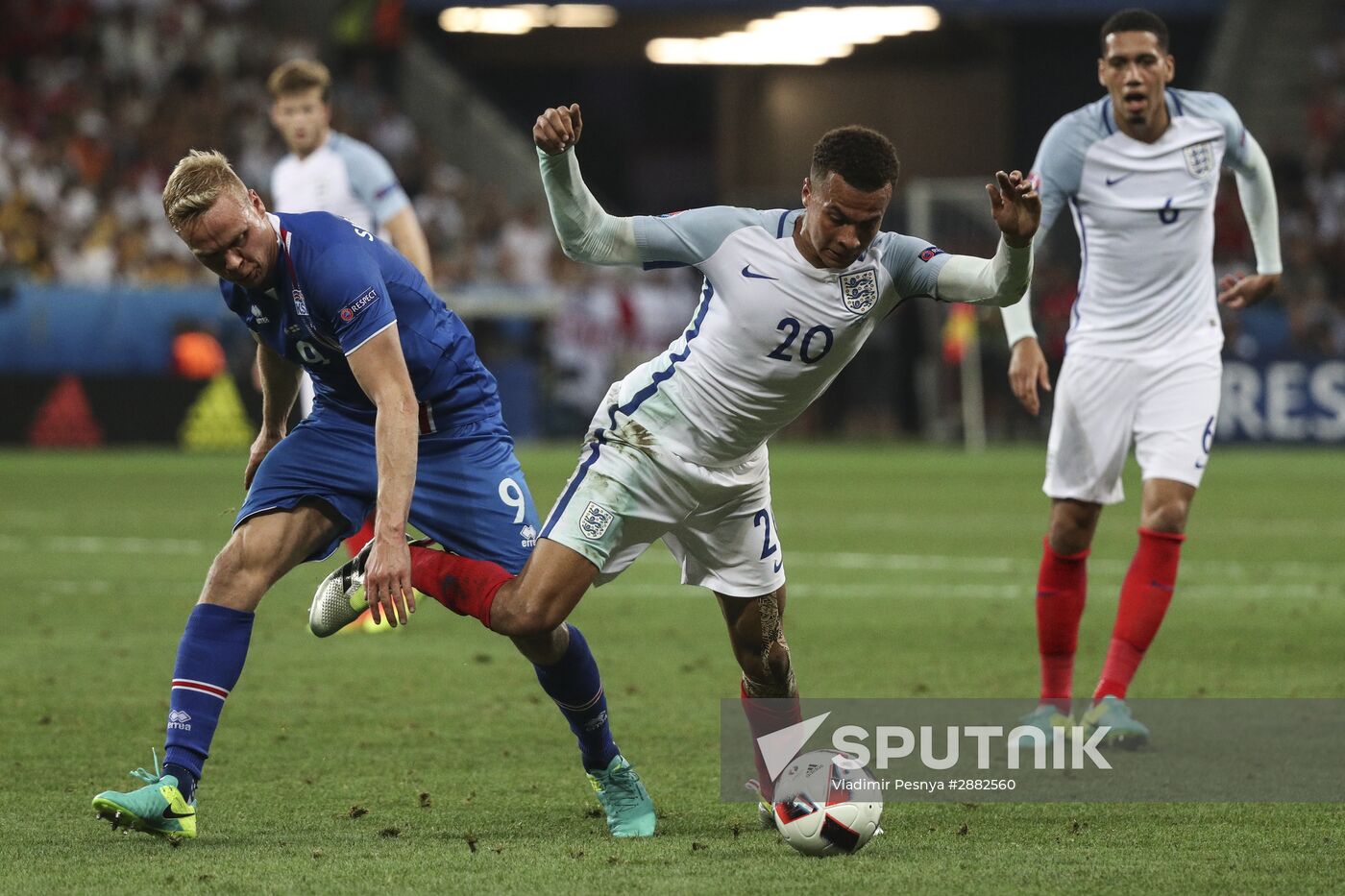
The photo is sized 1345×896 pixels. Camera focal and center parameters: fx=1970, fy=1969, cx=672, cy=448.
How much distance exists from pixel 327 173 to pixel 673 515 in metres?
4.66

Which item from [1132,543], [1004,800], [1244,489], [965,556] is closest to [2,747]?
[1004,800]

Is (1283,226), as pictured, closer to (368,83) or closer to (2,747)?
(368,83)

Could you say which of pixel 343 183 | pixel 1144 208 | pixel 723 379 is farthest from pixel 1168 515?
pixel 343 183

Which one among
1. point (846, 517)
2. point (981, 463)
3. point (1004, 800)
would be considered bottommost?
point (981, 463)

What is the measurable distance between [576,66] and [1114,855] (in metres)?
29.9

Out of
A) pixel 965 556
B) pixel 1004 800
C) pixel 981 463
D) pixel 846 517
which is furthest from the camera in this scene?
pixel 981 463

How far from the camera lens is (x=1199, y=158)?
690 centimetres

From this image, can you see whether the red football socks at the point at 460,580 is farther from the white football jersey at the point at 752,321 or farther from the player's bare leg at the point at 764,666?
the player's bare leg at the point at 764,666

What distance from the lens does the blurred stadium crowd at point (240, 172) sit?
2403cm

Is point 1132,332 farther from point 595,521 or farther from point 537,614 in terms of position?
point 537,614

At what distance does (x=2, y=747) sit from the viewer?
6281mm

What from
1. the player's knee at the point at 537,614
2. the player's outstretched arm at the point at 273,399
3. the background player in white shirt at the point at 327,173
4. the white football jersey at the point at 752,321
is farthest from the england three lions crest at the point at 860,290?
the background player in white shirt at the point at 327,173

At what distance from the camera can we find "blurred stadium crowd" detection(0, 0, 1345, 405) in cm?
2403

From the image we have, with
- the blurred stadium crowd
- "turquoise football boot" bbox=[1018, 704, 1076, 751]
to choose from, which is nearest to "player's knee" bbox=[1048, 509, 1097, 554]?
"turquoise football boot" bbox=[1018, 704, 1076, 751]
